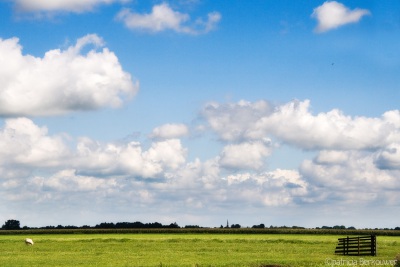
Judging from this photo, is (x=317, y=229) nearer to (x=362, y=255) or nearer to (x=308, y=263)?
(x=362, y=255)

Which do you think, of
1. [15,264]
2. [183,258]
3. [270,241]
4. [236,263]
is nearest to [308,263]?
[236,263]

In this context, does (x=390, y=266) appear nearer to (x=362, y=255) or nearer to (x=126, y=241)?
(x=362, y=255)

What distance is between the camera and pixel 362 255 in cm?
5525

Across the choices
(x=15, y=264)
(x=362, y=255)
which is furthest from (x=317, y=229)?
(x=15, y=264)

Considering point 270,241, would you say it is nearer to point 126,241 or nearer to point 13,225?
point 126,241

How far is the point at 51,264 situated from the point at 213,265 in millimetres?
14151

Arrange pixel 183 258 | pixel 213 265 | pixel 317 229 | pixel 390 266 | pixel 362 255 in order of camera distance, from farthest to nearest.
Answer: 1. pixel 317 229
2. pixel 362 255
3. pixel 183 258
4. pixel 213 265
5. pixel 390 266

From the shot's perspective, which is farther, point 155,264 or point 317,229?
point 317,229

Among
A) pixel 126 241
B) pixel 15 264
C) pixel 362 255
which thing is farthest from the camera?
pixel 126 241

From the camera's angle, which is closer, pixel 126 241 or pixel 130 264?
pixel 130 264

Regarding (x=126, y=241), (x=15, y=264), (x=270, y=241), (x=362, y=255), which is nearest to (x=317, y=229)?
(x=270, y=241)

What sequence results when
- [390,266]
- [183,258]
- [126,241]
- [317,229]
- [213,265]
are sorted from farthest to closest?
[317,229], [126,241], [183,258], [213,265], [390,266]

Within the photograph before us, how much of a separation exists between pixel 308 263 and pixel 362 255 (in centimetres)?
1435

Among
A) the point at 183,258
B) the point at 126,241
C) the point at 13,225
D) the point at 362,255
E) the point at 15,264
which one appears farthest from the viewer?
the point at 13,225
